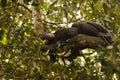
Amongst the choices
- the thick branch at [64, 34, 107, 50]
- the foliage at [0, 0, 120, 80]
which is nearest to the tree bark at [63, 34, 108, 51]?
the thick branch at [64, 34, 107, 50]

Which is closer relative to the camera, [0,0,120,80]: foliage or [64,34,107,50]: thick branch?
[0,0,120,80]: foliage

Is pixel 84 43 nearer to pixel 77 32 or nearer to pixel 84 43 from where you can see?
pixel 84 43

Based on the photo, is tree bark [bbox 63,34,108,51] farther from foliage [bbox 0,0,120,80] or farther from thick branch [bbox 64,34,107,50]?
→ foliage [bbox 0,0,120,80]

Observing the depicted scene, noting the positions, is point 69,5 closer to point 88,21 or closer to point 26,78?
point 88,21

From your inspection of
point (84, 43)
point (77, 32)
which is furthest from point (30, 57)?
point (77, 32)

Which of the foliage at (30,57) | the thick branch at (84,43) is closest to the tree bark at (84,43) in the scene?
the thick branch at (84,43)

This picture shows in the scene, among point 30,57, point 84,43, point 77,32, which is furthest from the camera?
point 77,32

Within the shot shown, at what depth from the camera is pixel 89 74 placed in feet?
8.14

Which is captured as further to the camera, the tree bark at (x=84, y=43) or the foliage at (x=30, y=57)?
the tree bark at (x=84, y=43)

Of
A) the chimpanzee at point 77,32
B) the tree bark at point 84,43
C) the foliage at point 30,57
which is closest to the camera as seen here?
the foliage at point 30,57

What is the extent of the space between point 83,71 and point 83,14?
103 centimetres

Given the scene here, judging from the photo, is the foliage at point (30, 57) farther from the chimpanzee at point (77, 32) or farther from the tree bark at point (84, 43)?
the chimpanzee at point (77, 32)

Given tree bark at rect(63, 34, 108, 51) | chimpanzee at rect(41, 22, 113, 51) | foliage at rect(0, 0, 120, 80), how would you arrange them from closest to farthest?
foliage at rect(0, 0, 120, 80)
tree bark at rect(63, 34, 108, 51)
chimpanzee at rect(41, 22, 113, 51)

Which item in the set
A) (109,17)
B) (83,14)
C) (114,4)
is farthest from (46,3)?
(114,4)
